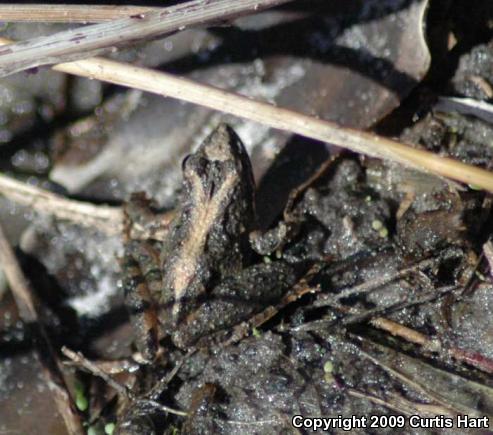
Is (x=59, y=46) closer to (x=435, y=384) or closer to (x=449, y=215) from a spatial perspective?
(x=449, y=215)

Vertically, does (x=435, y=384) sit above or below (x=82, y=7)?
below

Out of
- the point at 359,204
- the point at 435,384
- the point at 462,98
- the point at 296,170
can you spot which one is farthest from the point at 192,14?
the point at 435,384

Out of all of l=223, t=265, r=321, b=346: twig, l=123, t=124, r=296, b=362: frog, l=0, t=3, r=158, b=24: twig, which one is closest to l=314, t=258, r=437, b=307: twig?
l=223, t=265, r=321, b=346: twig

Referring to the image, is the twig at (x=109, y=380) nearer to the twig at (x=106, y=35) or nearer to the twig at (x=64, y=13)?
the twig at (x=106, y=35)

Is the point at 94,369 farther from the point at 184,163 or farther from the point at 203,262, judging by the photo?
the point at 184,163

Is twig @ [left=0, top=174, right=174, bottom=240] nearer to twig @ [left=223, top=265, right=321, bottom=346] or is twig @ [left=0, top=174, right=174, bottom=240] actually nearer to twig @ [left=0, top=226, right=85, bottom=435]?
twig @ [left=0, top=226, right=85, bottom=435]

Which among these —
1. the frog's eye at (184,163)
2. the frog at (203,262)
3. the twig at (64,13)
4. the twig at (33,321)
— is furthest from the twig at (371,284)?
the twig at (64,13)
